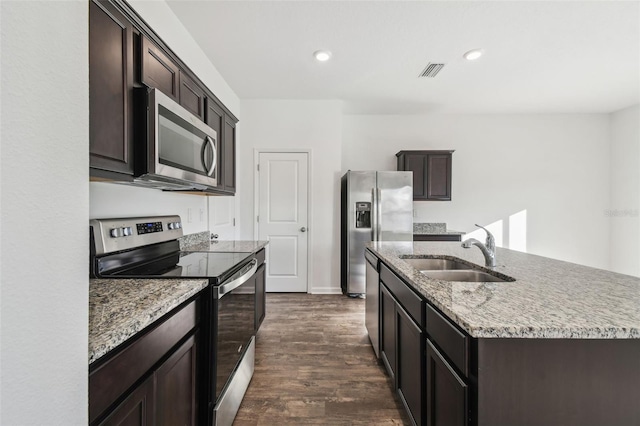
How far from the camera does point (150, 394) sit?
0.87 metres

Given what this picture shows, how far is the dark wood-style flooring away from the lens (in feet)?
5.32

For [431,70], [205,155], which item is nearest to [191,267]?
[205,155]

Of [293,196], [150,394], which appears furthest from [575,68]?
[150,394]

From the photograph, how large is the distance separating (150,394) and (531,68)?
4092 millimetres

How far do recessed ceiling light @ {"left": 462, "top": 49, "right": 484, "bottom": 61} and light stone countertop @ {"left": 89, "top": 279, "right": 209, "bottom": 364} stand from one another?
9.93 feet

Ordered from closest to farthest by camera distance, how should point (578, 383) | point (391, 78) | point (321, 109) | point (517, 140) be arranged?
1. point (578, 383)
2. point (391, 78)
3. point (321, 109)
4. point (517, 140)

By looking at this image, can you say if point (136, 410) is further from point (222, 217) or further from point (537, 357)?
point (222, 217)

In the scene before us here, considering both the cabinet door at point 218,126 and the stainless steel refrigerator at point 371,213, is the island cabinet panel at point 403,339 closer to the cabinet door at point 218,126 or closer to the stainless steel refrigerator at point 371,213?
the cabinet door at point 218,126

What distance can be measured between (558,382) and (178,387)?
4.11 ft

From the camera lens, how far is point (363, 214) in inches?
149
